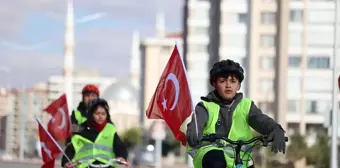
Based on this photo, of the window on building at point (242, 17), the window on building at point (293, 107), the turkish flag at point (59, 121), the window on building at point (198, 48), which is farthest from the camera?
the window on building at point (198, 48)

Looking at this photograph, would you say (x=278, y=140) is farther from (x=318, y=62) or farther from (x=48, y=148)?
(x=318, y=62)

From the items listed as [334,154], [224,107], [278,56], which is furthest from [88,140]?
[278,56]

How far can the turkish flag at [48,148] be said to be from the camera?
11.8 metres

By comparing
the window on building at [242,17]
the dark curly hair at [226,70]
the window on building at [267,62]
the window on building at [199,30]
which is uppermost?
the window on building at [242,17]

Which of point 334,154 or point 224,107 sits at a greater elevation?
point 224,107

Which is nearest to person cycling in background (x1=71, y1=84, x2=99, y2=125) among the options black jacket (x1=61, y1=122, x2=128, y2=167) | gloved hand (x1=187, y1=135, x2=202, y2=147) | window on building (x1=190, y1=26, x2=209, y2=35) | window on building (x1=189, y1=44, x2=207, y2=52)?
black jacket (x1=61, y1=122, x2=128, y2=167)

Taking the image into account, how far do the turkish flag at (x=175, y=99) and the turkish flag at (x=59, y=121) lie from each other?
5828mm

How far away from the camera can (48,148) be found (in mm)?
11875

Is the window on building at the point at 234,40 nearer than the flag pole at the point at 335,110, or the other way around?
the flag pole at the point at 335,110

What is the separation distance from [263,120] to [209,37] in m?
94.8

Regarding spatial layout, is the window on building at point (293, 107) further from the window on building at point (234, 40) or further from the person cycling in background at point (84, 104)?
the person cycling in background at point (84, 104)

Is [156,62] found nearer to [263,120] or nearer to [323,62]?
[323,62]

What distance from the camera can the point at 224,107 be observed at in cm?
646

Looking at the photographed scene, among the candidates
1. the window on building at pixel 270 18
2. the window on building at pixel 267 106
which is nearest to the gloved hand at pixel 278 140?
the window on building at pixel 270 18
